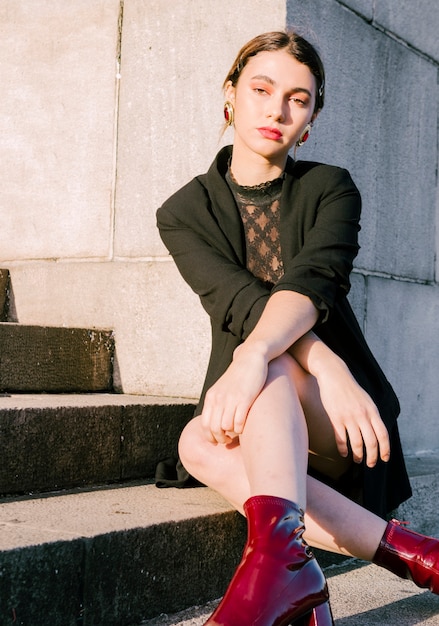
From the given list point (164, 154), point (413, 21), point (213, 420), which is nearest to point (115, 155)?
point (164, 154)

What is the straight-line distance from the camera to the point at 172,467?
3.14m

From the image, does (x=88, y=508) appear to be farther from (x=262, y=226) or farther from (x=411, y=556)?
(x=262, y=226)

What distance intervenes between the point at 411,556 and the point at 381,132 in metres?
2.54

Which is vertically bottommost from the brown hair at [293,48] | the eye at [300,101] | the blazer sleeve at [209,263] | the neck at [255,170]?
the blazer sleeve at [209,263]

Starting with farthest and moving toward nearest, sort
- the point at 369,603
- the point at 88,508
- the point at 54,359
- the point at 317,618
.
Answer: the point at 54,359
the point at 369,603
the point at 88,508
the point at 317,618

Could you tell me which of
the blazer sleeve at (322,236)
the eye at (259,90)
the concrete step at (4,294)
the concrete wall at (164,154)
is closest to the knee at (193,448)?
the blazer sleeve at (322,236)

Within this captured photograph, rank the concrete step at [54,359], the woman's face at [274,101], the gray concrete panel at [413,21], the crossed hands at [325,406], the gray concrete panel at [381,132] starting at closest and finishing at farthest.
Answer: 1. the crossed hands at [325,406]
2. the woman's face at [274,101]
3. the concrete step at [54,359]
4. the gray concrete panel at [381,132]
5. the gray concrete panel at [413,21]

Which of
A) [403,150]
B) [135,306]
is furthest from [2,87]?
[403,150]

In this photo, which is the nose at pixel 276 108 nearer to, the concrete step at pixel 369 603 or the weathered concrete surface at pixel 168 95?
the weathered concrete surface at pixel 168 95

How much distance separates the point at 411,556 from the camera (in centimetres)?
247

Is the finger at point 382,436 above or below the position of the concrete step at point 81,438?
above

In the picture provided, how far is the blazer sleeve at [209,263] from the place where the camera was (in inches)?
110

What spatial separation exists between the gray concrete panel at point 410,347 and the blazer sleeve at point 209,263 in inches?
56.0

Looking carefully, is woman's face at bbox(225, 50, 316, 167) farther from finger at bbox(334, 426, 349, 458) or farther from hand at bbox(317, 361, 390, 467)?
finger at bbox(334, 426, 349, 458)
